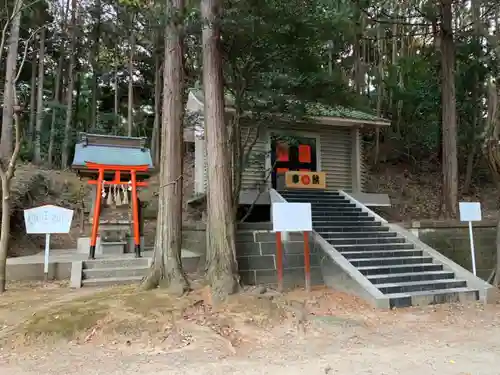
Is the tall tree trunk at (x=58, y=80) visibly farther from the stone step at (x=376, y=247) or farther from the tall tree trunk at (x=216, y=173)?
the stone step at (x=376, y=247)

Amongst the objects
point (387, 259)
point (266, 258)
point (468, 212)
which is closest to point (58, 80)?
point (266, 258)

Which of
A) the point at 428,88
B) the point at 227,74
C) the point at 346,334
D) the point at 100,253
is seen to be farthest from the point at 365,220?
the point at 428,88

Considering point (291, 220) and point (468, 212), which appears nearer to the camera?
point (291, 220)

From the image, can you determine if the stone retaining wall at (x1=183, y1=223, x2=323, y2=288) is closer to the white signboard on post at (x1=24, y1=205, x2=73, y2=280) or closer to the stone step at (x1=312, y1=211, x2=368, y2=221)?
the stone step at (x1=312, y1=211, x2=368, y2=221)

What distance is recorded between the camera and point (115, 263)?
8602 mm

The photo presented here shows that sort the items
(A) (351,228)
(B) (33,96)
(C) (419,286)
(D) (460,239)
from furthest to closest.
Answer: (B) (33,96), (D) (460,239), (A) (351,228), (C) (419,286)

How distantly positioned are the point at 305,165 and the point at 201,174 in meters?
3.50

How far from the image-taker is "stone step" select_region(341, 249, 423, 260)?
27.6ft

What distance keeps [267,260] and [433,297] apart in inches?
129

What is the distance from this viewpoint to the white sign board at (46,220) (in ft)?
27.1

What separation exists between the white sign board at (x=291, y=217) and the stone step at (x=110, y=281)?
3.13 meters

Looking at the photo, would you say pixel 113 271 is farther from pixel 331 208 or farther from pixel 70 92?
pixel 70 92

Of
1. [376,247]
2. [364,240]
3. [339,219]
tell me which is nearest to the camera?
[376,247]

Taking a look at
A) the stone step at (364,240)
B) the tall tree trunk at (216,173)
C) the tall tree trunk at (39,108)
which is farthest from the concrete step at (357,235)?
the tall tree trunk at (39,108)
